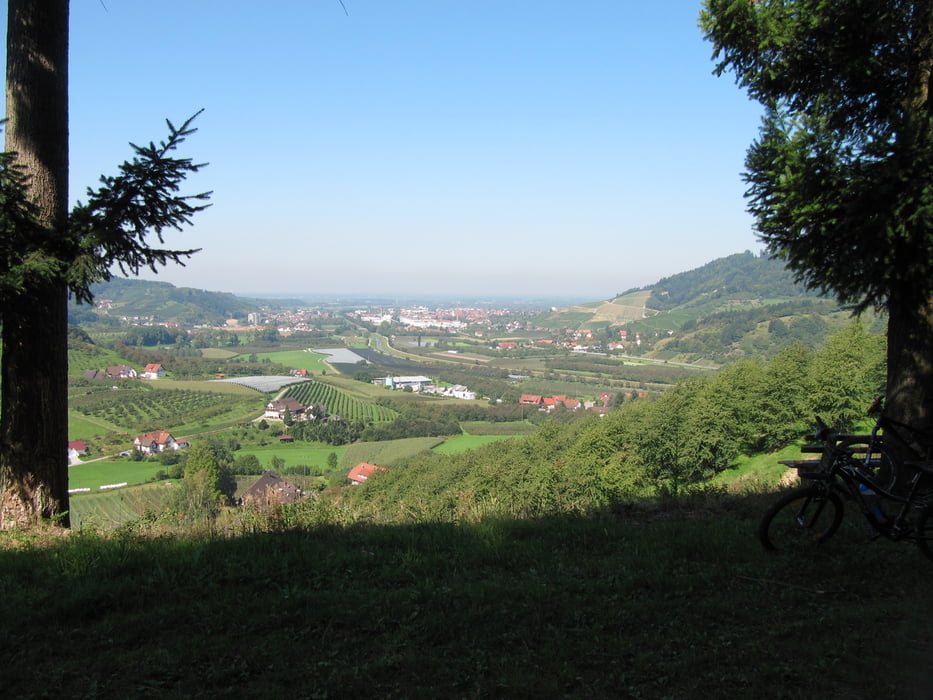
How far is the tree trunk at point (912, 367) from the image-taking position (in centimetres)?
607

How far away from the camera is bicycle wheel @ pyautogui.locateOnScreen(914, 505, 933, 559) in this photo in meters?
4.55

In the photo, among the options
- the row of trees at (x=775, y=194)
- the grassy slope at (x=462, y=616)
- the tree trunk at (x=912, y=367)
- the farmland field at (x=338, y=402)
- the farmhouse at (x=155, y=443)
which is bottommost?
the farmland field at (x=338, y=402)

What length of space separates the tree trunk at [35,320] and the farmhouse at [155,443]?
3035cm

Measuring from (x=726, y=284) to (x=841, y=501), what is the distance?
146m

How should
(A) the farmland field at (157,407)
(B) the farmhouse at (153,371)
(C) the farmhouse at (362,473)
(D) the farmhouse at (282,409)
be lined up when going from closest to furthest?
(C) the farmhouse at (362,473) < (A) the farmland field at (157,407) < (D) the farmhouse at (282,409) < (B) the farmhouse at (153,371)

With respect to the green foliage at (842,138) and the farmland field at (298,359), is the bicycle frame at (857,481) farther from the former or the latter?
the farmland field at (298,359)

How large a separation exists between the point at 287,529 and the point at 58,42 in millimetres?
5146

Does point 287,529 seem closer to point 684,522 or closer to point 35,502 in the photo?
point 35,502

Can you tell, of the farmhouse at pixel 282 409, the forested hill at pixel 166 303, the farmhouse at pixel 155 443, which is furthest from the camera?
the forested hill at pixel 166 303

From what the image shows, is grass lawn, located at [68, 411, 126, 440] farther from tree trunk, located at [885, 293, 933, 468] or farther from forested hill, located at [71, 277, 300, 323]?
forested hill, located at [71, 277, 300, 323]

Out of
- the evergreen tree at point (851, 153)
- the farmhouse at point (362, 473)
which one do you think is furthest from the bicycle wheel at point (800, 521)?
the farmhouse at point (362, 473)

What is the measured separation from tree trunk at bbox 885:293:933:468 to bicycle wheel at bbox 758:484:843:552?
1.72 metres

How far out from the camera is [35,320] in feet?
16.5

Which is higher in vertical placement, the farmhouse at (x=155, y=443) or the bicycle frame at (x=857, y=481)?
the bicycle frame at (x=857, y=481)
